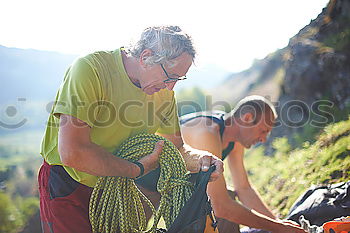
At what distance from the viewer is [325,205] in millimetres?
3051

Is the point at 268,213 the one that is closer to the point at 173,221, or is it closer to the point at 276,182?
the point at 276,182

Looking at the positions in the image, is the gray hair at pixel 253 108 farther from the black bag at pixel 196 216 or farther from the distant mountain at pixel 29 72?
the distant mountain at pixel 29 72

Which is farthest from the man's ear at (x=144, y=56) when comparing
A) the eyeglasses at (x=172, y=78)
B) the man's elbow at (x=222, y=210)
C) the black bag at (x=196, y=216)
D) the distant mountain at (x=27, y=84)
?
the distant mountain at (x=27, y=84)

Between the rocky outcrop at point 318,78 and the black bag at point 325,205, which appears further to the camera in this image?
the rocky outcrop at point 318,78

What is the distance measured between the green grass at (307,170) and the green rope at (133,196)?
2000 mm

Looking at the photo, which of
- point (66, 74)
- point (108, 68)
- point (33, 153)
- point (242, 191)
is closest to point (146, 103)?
point (108, 68)

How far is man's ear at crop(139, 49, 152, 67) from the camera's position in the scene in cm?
226

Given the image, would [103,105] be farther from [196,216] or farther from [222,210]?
[222,210]

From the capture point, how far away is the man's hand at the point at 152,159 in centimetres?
240

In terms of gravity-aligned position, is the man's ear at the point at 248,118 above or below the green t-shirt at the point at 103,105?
below

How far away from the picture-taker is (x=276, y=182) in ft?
18.5

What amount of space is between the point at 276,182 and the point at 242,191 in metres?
1.50

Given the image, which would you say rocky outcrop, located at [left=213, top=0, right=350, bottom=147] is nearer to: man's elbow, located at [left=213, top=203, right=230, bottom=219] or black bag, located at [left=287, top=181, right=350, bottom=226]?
black bag, located at [left=287, top=181, right=350, bottom=226]

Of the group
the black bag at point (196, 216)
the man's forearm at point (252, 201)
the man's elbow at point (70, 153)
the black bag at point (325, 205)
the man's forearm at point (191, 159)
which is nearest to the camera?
the man's elbow at point (70, 153)
